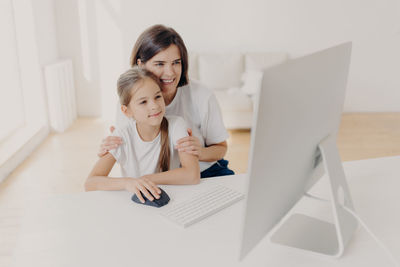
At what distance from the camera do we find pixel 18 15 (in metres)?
3.82

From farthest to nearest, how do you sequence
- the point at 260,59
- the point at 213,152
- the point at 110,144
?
the point at 260,59, the point at 213,152, the point at 110,144

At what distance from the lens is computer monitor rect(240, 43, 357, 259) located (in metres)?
0.77

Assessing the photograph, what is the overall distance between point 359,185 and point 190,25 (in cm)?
367

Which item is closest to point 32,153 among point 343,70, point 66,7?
point 66,7

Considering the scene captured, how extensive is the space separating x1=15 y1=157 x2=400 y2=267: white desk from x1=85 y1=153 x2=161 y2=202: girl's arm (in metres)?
0.03

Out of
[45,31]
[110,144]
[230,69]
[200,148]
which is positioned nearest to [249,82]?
[230,69]

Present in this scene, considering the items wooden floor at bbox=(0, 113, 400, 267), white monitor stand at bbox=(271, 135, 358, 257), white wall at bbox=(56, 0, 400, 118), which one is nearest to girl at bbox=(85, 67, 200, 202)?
white monitor stand at bbox=(271, 135, 358, 257)

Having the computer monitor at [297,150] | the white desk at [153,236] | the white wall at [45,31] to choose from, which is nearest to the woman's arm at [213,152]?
the white desk at [153,236]

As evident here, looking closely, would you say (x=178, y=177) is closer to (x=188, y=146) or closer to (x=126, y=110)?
(x=188, y=146)

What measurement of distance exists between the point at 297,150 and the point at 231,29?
4055mm

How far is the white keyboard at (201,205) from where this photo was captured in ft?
3.76

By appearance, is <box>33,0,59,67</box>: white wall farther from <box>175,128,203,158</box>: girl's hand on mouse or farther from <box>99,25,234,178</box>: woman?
<box>175,128,203,158</box>: girl's hand on mouse

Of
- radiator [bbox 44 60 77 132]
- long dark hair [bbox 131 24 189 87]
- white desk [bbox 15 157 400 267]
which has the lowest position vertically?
radiator [bbox 44 60 77 132]

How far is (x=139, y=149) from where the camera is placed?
157 cm
